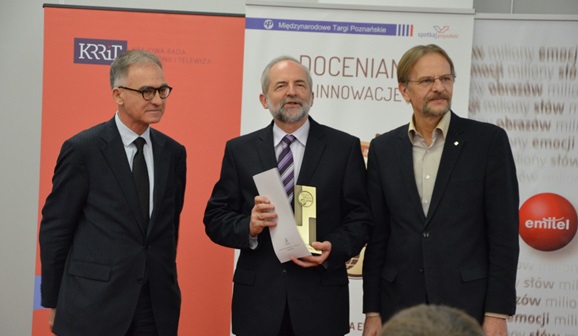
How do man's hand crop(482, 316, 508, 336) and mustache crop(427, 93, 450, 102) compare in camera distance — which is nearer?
man's hand crop(482, 316, 508, 336)

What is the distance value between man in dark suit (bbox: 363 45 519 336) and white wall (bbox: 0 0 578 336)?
Answer: 10.8ft

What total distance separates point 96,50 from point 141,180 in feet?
8.23

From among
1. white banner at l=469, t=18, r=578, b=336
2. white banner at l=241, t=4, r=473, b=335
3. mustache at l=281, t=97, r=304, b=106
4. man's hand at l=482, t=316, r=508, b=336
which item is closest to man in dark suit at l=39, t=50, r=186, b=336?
mustache at l=281, t=97, r=304, b=106

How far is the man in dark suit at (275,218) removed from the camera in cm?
334

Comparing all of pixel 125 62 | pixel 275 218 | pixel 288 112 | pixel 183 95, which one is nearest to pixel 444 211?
pixel 275 218

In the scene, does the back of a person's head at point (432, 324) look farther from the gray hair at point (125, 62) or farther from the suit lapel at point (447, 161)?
the gray hair at point (125, 62)

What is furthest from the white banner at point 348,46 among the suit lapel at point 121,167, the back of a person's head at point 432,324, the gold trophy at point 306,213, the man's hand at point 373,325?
the back of a person's head at point 432,324

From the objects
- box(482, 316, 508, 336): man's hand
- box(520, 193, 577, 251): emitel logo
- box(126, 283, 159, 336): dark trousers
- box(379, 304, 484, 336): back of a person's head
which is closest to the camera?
box(379, 304, 484, 336): back of a person's head

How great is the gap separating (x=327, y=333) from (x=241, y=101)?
2680mm

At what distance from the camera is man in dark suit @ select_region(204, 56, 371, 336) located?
3.34 meters

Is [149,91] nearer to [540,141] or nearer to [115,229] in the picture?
[115,229]

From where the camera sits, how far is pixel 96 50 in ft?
18.3

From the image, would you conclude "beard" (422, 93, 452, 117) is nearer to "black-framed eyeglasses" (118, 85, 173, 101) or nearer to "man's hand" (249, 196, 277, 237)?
"man's hand" (249, 196, 277, 237)

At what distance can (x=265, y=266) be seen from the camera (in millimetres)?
3398
